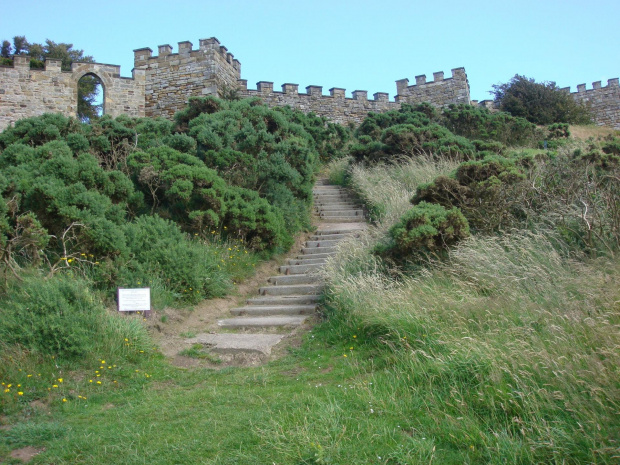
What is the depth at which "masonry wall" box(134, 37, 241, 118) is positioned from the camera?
21.6m

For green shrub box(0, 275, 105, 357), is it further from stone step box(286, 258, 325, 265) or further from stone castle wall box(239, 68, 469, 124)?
stone castle wall box(239, 68, 469, 124)

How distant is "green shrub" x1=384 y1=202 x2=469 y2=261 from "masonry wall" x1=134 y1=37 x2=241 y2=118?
15.0 m

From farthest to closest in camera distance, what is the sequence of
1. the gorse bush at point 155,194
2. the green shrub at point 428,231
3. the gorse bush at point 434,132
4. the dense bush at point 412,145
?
the gorse bush at point 434,132 < the dense bush at point 412,145 < the gorse bush at point 155,194 < the green shrub at point 428,231

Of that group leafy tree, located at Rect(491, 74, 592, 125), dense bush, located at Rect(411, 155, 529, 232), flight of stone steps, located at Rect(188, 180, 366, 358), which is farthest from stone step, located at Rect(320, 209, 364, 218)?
leafy tree, located at Rect(491, 74, 592, 125)

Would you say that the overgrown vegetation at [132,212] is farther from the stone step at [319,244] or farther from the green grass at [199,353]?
the green grass at [199,353]

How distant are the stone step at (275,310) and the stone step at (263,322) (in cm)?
17

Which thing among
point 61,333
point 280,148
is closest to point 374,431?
point 61,333

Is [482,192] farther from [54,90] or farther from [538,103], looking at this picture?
[538,103]

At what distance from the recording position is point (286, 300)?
9.52 metres

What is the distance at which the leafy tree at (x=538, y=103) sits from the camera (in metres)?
27.3

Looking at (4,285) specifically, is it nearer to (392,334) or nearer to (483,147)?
(392,334)

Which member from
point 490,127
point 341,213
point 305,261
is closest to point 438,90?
point 490,127

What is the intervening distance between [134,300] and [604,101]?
29.7 m

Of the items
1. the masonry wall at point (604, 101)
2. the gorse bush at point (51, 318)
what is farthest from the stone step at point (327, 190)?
the masonry wall at point (604, 101)
